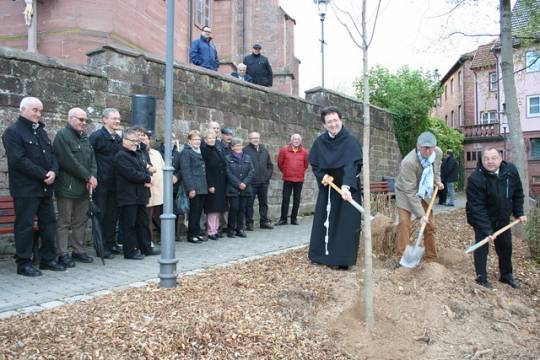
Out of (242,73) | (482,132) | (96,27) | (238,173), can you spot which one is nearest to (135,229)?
(238,173)

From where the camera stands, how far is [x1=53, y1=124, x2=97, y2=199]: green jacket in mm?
6176

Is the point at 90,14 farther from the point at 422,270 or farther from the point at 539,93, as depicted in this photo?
the point at 539,93

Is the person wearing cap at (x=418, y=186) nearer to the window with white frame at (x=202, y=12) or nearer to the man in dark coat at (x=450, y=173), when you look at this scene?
the man in dark coat at (x=450, y=173)

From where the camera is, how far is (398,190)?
261 inches

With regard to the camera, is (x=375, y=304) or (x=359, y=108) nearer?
(x=375, y=304)

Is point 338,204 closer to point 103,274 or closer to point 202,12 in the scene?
point 103,274

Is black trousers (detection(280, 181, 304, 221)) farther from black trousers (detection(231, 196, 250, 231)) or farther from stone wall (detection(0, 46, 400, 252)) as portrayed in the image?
black trousers (detection(231, 196, 250, 231))

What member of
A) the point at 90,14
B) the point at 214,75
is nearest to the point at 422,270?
the point at 214,75

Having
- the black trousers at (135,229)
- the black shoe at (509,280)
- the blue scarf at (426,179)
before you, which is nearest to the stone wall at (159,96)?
the black trousers at (135,229)

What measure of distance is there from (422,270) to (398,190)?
123 centimetres

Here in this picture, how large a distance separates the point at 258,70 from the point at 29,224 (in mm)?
8244

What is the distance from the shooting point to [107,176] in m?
6.86

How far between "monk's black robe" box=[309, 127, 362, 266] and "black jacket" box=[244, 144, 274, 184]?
3.73 m

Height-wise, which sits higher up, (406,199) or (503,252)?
(406,199)
